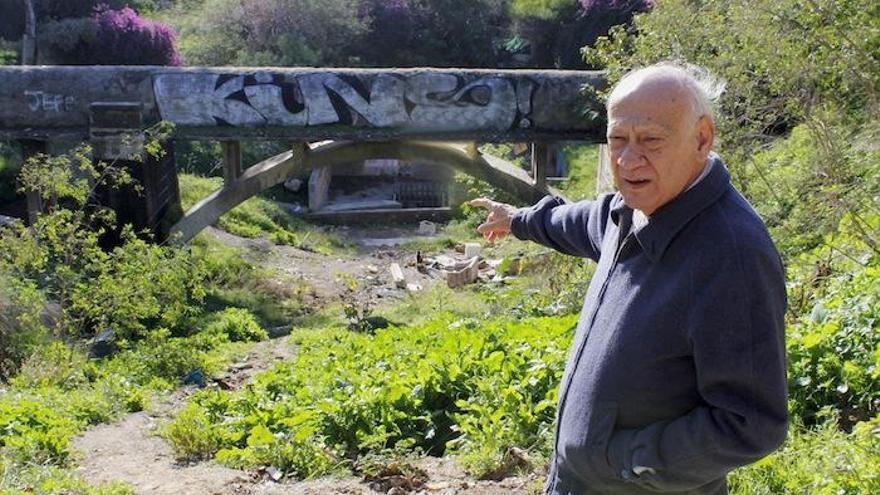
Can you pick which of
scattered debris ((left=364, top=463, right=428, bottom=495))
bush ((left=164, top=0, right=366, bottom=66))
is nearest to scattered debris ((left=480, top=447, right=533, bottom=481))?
scattered debris ((left=364, top=463, right=428, bottom=495))

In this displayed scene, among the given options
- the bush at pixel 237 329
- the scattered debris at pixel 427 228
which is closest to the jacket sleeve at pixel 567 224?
the bush at pixel 237 329

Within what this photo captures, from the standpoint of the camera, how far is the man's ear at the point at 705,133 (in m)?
2.46

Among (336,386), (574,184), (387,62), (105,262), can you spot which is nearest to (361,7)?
(387,62)

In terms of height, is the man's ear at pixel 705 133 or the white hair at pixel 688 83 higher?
the white hair at pixel 688 83

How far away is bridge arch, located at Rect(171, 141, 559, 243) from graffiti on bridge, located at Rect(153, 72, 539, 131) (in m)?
0.67

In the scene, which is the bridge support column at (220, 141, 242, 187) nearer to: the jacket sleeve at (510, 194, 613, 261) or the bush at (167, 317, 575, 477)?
the bush at (167, 317, 575, 477)

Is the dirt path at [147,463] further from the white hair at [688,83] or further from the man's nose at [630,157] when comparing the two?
the white hair at [688,83]

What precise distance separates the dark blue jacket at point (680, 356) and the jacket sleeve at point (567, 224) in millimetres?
395

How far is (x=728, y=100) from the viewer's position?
9.51m

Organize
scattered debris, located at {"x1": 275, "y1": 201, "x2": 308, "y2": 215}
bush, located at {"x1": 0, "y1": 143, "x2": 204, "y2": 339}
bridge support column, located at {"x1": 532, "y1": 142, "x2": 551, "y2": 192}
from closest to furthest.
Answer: bush, located at {"x1": 0, "y1": 143, "x2": 204, "y2": 339}, bridge support column, located at {"x1": 532, "y1": 142, "x2": 551, "y2": 192}, scattered debris, located at {"x1": 275, "y1": 201, "x2": 308, "y2": 215}

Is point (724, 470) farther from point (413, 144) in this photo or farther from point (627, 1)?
point (627, 1)

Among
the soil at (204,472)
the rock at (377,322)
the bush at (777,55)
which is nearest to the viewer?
the soil at (204,472)

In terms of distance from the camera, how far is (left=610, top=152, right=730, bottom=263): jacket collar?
8.06ft

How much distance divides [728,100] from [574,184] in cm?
1206
